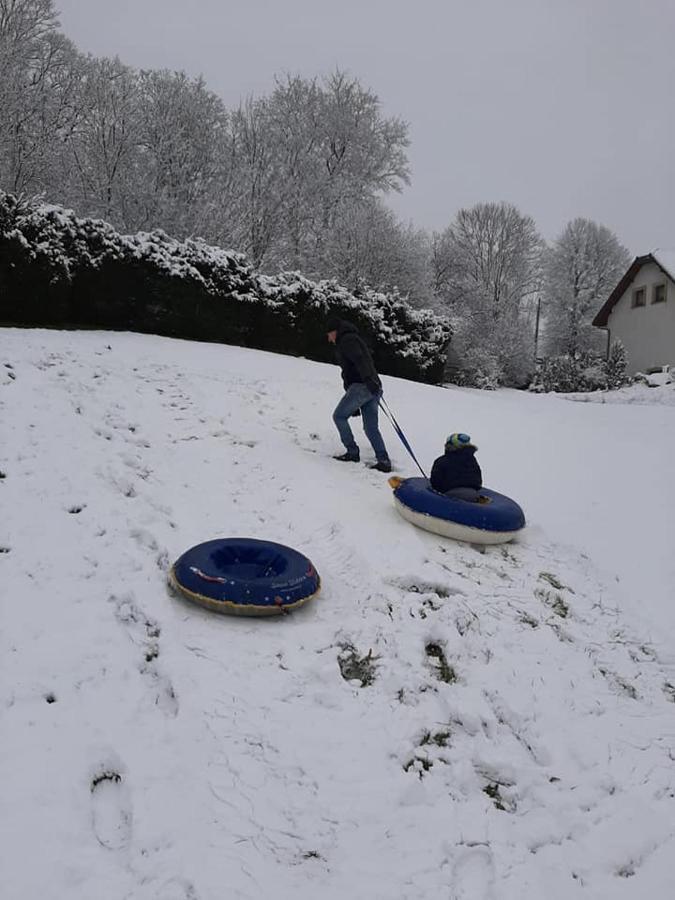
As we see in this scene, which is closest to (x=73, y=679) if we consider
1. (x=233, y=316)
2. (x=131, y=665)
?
(x=131, y=665)

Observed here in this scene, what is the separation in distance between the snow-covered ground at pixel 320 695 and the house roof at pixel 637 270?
19.2 meters

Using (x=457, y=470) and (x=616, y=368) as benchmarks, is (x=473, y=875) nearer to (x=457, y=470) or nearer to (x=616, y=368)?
(x=457, y=470)

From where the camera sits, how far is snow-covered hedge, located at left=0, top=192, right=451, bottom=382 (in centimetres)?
907

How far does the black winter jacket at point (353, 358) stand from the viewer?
236 inches

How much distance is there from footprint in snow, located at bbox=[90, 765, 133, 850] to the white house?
75.0 feet

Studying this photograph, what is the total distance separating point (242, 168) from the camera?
719 inches

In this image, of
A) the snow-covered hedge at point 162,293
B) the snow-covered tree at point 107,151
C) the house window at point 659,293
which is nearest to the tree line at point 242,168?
the snow-covered tree at point 107,151

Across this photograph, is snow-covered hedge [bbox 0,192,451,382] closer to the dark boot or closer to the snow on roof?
the dark boot

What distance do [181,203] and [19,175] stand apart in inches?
175

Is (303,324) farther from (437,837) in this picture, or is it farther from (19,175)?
(437,837)

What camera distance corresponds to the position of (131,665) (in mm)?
2771

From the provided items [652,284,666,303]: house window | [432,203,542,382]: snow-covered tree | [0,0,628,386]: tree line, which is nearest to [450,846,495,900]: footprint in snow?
[0,0,628,386]: tree line

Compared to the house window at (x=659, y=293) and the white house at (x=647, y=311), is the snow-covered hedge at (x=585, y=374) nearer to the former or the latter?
the white house at (x=647, y=311)

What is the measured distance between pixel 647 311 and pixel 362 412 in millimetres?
20837
